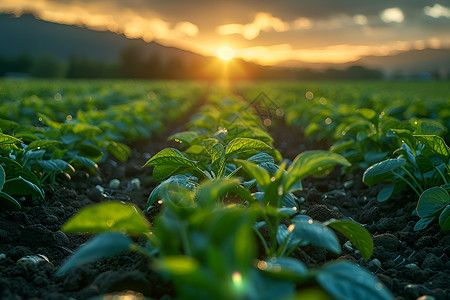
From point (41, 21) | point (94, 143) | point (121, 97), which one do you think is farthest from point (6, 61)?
point (41, 21)

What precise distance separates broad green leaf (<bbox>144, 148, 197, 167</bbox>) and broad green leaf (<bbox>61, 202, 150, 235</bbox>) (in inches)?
31.4

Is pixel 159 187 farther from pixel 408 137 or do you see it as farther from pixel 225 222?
pixel 408 137

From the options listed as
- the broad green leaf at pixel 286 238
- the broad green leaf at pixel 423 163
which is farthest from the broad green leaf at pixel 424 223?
the broad green leaf at pixel 286 238

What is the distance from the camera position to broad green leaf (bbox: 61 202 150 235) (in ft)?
4.24

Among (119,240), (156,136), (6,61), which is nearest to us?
(119,240)

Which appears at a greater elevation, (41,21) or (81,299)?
(41,21)

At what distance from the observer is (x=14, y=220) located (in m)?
2.66

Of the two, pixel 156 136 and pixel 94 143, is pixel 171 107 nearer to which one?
pixel 156 136

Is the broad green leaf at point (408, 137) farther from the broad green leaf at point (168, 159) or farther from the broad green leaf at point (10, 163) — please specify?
the broad green leaf at point (10, 163)

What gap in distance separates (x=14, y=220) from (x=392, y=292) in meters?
2.40

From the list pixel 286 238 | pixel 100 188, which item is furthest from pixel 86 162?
pixel 286 238

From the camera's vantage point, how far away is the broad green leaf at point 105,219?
1.29 meters

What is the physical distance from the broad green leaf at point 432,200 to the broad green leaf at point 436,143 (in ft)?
0.94

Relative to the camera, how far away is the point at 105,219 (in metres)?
1.34
